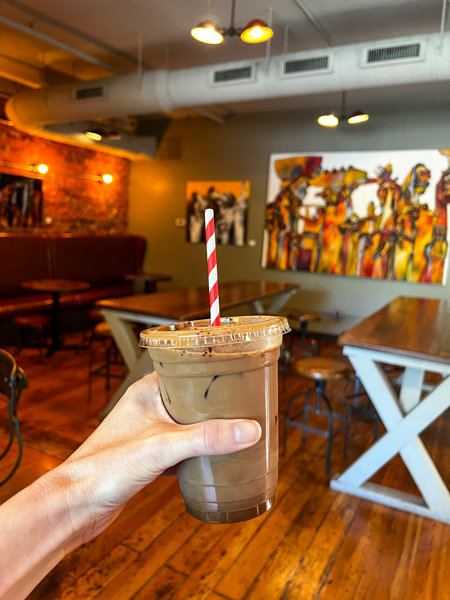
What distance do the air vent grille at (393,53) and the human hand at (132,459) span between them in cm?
388

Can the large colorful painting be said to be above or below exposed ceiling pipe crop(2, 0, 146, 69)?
below

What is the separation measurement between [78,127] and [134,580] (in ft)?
19.8

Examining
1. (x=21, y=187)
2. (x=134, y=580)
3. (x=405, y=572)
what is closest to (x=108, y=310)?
(x=134, y=580)

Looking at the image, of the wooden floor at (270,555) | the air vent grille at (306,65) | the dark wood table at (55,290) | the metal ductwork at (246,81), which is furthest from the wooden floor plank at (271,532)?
the air vent grille at (306,65)

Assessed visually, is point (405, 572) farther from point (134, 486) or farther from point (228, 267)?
point (228, 267)

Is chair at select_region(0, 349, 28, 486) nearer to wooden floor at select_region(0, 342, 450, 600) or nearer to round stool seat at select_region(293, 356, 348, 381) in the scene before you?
wooden floor at select_region(0, 342, 450, 600)

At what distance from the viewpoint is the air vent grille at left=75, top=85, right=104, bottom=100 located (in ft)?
15.6

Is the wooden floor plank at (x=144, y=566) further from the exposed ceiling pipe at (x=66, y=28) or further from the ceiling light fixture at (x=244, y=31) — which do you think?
the exposed ceiling pipe at (x=66, y=28)

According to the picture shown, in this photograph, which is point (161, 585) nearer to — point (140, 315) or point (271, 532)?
point (271, 532)

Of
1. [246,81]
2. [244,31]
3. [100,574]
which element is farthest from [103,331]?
[246,81]

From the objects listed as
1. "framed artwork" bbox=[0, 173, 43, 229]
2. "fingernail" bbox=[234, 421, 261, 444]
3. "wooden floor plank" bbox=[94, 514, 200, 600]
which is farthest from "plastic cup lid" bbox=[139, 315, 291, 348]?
"framed artwork" bbox=[0, 173, 43, 229]

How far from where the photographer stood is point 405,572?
180cm

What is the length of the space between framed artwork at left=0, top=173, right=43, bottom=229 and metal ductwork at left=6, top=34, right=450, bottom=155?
2.25 ft

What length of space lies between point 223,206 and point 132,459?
20.6ft
